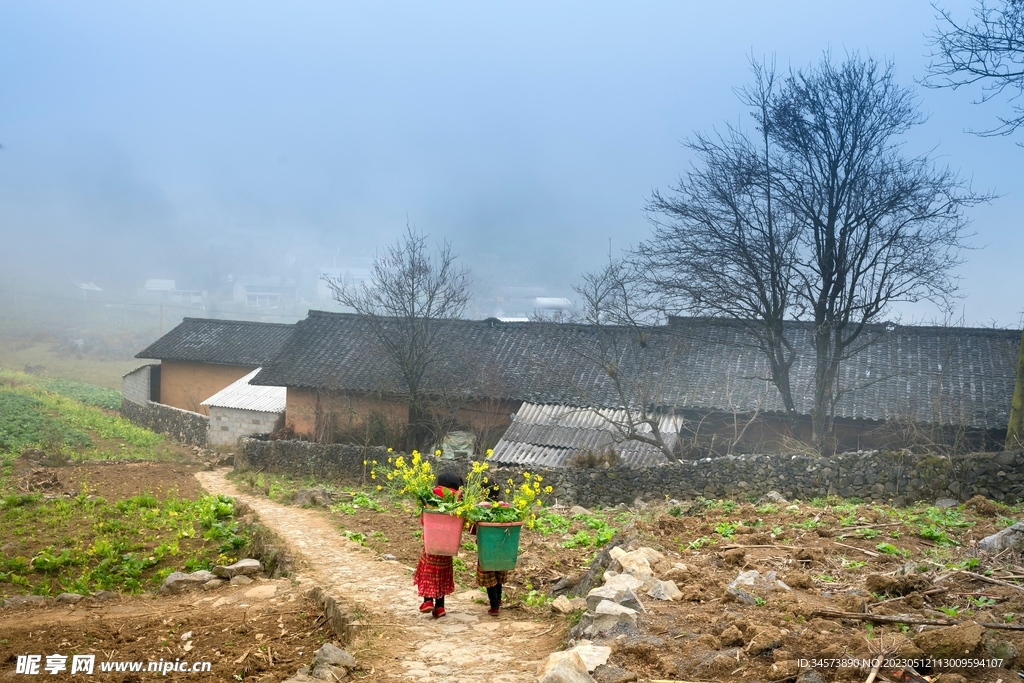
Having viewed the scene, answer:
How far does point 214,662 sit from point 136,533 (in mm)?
6851

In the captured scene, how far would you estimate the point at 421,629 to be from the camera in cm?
693

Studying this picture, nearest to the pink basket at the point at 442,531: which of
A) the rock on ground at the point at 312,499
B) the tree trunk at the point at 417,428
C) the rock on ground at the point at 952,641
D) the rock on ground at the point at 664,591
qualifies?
the rock on ground at the point at 664,591

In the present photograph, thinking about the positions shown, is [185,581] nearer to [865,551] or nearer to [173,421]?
[865,551]

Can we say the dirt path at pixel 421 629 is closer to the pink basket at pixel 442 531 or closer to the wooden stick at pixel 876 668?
the pink basket at pixel 442 531

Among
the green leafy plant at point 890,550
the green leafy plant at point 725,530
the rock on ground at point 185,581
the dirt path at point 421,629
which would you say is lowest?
the rock on ground at point 185,581

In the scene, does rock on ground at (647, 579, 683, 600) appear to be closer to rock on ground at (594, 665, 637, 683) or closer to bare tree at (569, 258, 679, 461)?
rock on ground at (594, 665, 637, 683)

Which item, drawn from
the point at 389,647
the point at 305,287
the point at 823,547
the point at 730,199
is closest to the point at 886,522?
the point at 823,547

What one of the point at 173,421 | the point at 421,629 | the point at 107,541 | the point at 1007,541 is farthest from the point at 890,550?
the point at 173,421

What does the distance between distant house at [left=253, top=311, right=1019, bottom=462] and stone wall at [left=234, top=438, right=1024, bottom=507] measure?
367 cm

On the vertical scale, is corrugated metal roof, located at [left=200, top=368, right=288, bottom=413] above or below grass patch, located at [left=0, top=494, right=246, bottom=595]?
above

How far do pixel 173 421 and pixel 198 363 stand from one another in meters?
7.71

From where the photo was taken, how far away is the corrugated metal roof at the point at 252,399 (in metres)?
30.9

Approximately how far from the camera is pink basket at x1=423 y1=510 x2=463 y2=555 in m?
6.90

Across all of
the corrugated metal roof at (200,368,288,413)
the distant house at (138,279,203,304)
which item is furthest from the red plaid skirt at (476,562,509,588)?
the distant house at (138,279,203,304)
